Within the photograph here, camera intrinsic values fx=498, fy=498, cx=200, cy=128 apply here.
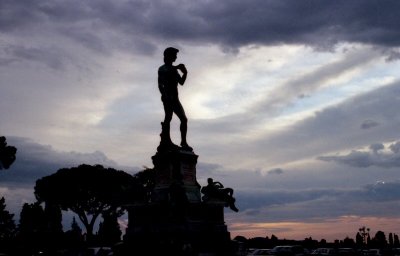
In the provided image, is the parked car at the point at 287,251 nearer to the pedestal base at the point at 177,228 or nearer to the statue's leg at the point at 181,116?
the pedestal base at the point at 177,228

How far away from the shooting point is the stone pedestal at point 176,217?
1543 centimetres

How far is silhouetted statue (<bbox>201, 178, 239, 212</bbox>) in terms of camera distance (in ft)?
55.5

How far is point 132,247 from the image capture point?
15.7 m

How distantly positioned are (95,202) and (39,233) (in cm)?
1150

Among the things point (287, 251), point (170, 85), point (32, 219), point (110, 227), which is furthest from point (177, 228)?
point (32, 219)

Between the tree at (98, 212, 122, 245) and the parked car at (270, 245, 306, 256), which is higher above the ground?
the tree at (98, 212, 122, 245)

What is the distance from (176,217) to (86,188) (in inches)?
1495

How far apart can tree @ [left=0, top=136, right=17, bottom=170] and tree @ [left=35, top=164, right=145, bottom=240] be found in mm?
11972

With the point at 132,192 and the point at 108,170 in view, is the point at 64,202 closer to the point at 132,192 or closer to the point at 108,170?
the point at 108,170

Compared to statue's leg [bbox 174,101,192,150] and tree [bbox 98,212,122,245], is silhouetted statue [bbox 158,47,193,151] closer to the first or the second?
statue's leg [bbox 174,101,192,150]

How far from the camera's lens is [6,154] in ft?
131

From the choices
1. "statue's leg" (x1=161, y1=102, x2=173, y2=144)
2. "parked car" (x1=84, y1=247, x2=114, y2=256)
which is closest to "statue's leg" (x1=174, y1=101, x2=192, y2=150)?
"statue's leg" (x1=161, y1=102, x2=173, y2=144)

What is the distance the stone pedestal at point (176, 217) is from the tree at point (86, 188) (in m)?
34.9

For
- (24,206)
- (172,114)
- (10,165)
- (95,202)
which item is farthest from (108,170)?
(172,114)
